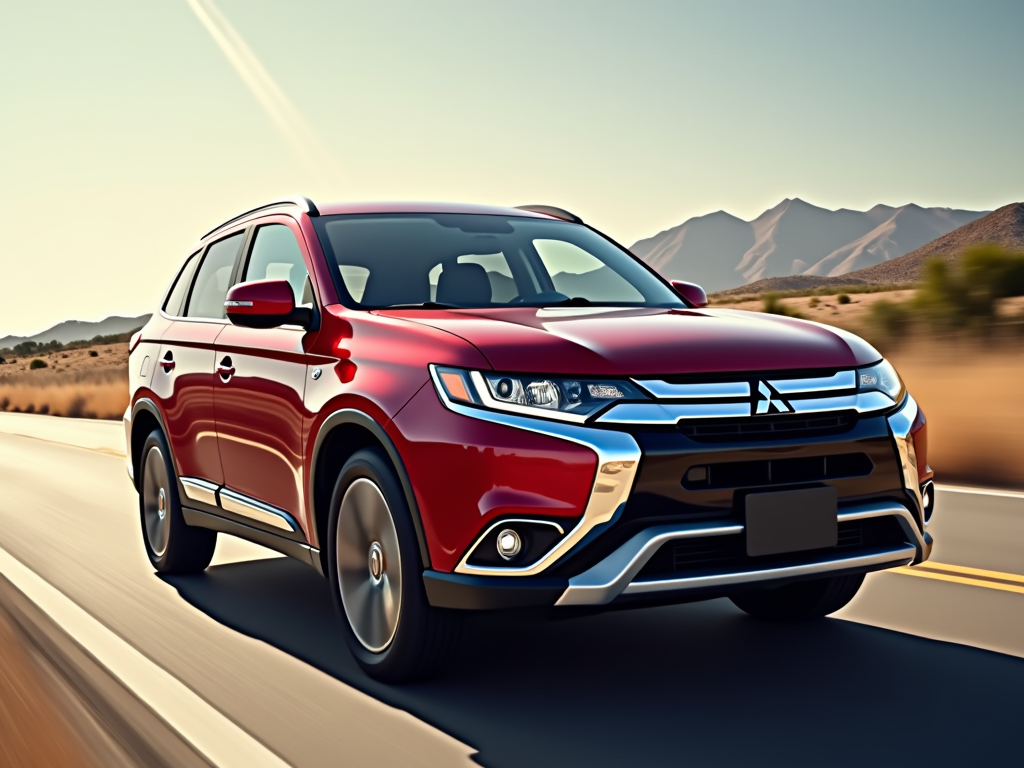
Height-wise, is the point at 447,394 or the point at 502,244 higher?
the point at 502,244

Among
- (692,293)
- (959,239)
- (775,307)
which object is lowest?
(775,307)

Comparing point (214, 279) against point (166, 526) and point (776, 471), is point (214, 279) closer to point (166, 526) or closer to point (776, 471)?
point (166, 526)

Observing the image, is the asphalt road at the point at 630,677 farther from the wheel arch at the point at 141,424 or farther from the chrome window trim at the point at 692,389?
the chrome window trim at the point at 692,389

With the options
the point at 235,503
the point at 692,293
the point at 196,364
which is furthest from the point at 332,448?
the point at 692,293

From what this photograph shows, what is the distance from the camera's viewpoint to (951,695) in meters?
4.27

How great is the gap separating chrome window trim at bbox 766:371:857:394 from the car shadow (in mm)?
1030

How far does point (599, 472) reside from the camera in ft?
12.8

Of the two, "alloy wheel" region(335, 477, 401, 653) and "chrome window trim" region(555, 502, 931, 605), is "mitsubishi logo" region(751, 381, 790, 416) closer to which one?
"chrome window trim" region(555, 502, 931, 605)

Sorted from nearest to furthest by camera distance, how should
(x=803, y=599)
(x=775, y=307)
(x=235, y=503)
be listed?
1. (x=803, y=599)
2. (x=235, y=503)
3. (x=775, y=307)

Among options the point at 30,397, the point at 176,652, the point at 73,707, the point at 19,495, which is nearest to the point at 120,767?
the point at 73,707

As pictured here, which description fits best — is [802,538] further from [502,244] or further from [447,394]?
[502,244]

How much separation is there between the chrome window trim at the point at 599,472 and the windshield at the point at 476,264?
141cm

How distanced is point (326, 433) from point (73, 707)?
1.32m

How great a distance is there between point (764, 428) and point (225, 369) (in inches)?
111
